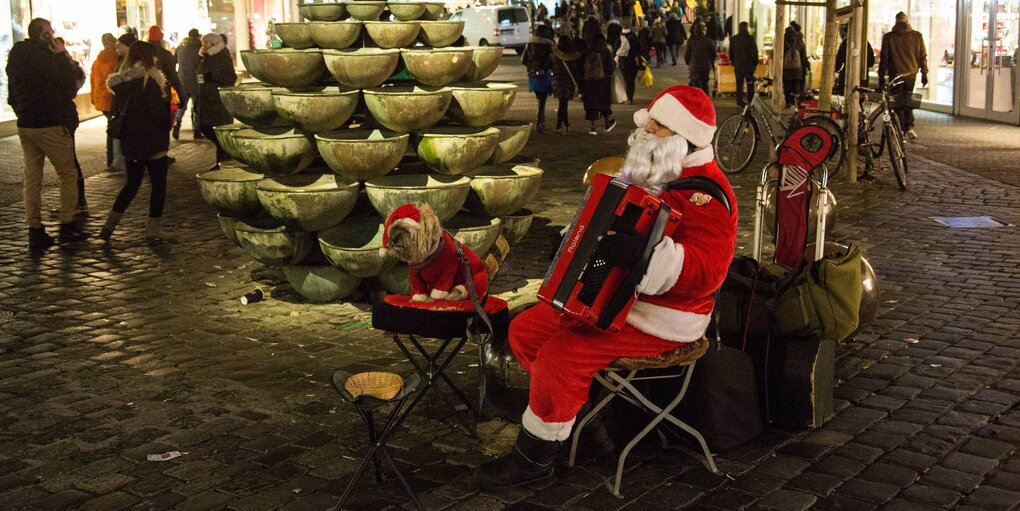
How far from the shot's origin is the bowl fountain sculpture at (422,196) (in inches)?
282

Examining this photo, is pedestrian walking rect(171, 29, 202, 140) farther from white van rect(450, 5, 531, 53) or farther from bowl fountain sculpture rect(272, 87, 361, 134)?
white van rect(450, 5, 531, 53)

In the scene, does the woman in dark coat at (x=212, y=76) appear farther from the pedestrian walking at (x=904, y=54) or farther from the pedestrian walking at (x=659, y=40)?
the pedestrian walking at (x=659, y=40)

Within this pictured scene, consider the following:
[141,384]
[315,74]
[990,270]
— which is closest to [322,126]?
[315,74]

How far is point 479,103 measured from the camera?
24.8ft

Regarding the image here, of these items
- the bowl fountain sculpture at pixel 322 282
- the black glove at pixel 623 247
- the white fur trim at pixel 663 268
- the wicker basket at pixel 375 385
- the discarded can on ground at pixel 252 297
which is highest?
the black glove at pixel 623 247

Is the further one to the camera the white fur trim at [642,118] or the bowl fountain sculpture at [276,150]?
the bowl fountain sculpture at [276,150]

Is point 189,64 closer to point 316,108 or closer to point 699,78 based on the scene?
point 699,78

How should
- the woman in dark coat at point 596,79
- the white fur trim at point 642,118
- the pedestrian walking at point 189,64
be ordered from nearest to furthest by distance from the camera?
the white fur trim at point 642,118
the pedestrian walking at point 189,64
the woman in dark coat at point 596,79

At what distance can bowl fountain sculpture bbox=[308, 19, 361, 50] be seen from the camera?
751 centimetres

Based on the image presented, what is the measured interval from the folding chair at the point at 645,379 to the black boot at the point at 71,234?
6.76m

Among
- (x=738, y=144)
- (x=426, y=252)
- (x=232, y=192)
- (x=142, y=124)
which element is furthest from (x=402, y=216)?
(x=738, y=144)

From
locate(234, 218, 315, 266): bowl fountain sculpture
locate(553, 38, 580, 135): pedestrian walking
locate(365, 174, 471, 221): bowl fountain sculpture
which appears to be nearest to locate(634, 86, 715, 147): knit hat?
locate(365, 174, 471, 221): bowl fountain sculpture

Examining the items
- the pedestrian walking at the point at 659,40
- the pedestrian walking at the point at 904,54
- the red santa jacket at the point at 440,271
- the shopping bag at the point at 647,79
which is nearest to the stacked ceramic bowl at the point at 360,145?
the red santa jacket at the point at 440,271

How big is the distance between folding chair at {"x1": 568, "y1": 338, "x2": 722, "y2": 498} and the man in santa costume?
4cm
